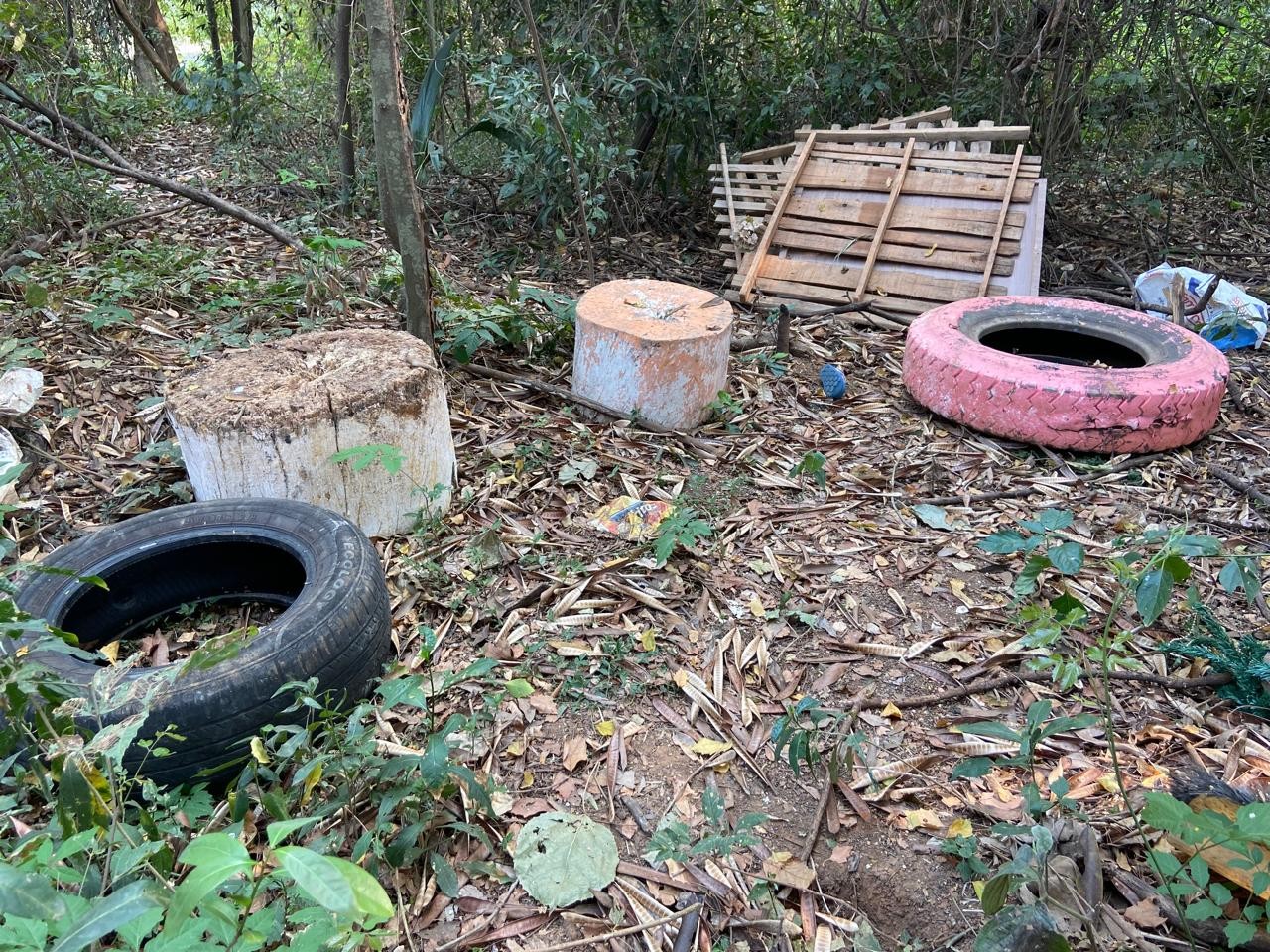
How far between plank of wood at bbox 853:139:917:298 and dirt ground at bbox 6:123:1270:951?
3.56 feet

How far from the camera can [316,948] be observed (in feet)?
4.61

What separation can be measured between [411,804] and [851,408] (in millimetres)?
3341

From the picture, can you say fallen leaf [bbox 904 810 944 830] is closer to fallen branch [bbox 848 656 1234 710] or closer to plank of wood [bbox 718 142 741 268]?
fallen branch [bbox 848 656 1234 710]

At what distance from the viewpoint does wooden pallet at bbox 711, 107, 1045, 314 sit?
5.73 metres

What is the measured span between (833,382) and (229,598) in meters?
3.29

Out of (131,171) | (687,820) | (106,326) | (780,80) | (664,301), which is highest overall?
(780,80)

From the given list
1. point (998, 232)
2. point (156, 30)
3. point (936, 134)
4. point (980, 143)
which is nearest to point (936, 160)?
point (936, 134)

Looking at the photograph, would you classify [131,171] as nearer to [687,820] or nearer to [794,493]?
[794,493]

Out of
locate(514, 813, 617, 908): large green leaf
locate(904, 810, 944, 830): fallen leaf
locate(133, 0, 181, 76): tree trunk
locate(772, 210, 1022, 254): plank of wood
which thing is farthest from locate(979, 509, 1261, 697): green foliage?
locate(133, 0, 181, 76): tree trunk

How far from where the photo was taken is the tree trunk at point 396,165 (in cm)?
366

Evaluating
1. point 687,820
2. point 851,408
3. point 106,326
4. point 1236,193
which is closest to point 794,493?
point 851,408

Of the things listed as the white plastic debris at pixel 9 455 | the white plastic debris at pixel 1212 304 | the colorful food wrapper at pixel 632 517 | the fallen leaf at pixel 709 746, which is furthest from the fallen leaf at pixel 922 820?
the white plastic debris at pixel 1212 304

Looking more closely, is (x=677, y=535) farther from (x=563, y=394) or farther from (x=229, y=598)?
(x=229, y=598)

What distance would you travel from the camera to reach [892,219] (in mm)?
6043
